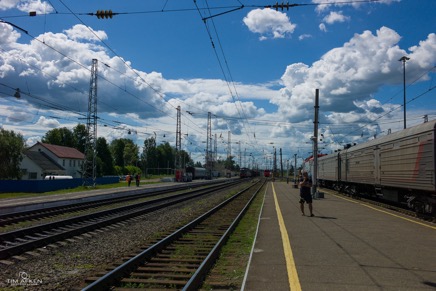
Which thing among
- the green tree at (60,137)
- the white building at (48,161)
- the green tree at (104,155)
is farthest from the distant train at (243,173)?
the green tree at (60,137)

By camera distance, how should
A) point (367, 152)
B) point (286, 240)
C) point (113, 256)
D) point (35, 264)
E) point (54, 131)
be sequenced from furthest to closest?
point (54, 131) → point (367, 152) → point (286, 240) → point (113, 256) → point (35, 264)

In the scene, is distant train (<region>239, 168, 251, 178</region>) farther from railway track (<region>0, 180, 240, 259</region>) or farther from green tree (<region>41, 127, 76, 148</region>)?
railway track (<region>0, 180, 240, 259</region>)

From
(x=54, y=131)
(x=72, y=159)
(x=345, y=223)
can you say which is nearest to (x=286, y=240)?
(x=345, y=223)

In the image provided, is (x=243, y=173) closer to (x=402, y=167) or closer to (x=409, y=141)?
(x=402, y=167)

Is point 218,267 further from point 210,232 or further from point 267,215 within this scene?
point 267,215

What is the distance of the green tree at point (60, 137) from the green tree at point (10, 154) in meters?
56.4

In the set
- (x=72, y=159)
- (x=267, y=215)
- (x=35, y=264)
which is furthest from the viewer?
(x=72, y=159)

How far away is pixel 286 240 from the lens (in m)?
10.2

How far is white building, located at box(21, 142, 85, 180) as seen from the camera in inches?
2975

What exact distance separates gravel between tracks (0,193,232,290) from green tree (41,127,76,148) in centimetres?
11494

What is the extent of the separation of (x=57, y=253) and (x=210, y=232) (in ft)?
15.2

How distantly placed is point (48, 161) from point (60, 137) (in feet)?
136

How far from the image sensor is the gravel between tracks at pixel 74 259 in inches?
270

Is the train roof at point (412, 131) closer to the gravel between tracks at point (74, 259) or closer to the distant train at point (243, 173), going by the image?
the gravel between tracks at point (74, 259)
